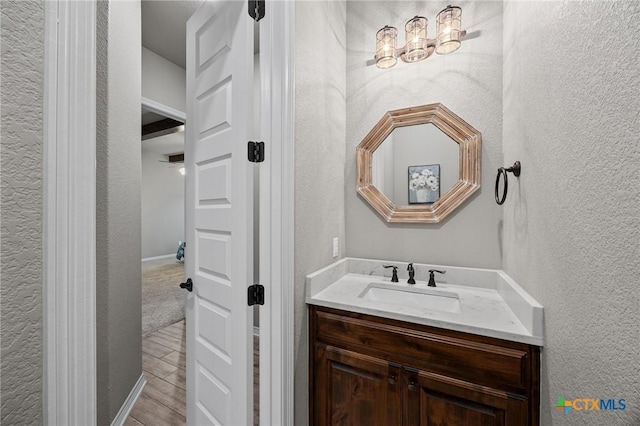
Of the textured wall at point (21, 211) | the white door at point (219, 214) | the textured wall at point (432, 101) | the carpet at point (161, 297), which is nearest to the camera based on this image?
the textured wall at point (21, 211)

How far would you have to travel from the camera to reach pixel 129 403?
1.74 meters

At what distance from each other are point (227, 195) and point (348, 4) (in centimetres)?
174

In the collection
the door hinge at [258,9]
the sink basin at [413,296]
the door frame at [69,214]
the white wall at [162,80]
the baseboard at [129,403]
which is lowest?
the baseboard at [129,403]

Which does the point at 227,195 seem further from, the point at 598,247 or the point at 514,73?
the point at 514,73

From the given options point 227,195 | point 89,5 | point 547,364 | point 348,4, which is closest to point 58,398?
point 89,5

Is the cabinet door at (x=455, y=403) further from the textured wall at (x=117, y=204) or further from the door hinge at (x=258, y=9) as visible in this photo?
the door hinge at (x=258, y=9)

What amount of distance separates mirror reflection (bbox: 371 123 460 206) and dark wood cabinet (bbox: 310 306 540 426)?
88 centimetres

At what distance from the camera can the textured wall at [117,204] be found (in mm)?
1369

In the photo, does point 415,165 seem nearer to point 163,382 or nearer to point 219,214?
point 219,214

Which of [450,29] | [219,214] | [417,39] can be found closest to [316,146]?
[219,214]

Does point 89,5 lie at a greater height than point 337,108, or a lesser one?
lesser

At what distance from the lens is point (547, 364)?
36.4 inches

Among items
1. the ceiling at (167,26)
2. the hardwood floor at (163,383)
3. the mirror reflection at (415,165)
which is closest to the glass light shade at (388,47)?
the mirror reflection at (415,165)

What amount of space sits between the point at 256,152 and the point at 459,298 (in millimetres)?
1269
